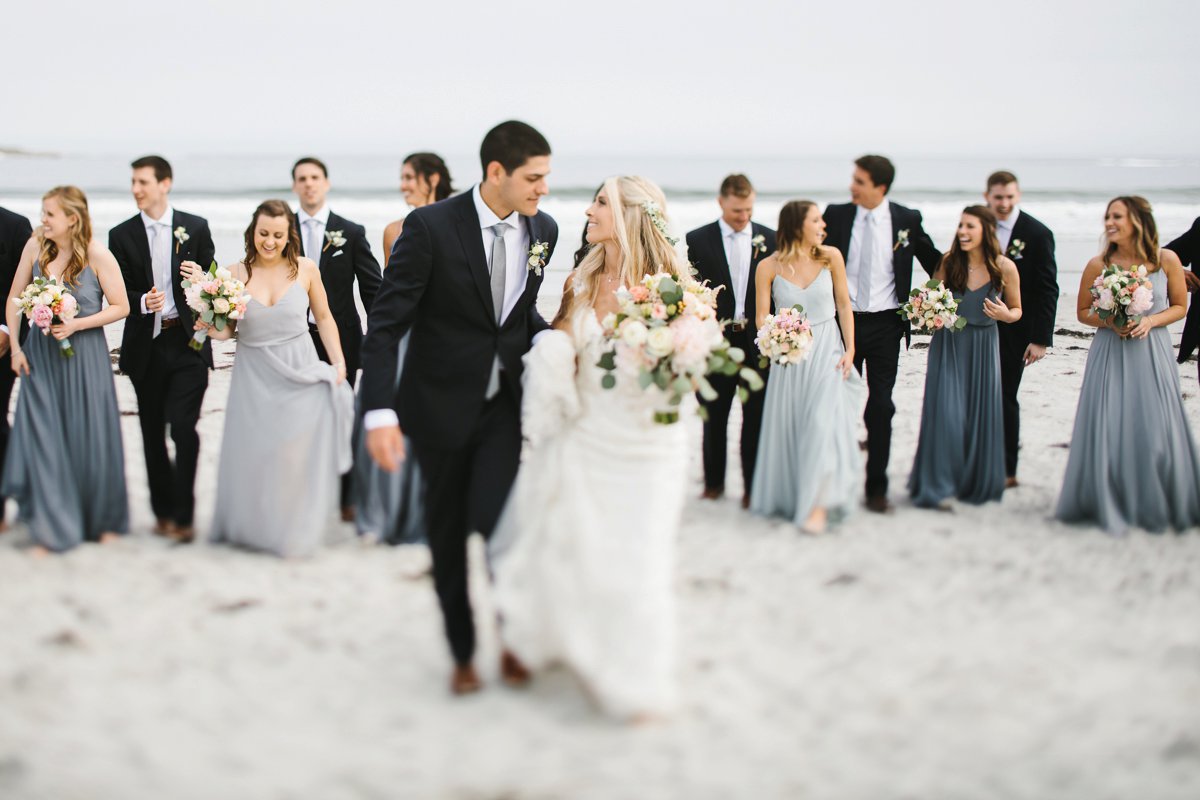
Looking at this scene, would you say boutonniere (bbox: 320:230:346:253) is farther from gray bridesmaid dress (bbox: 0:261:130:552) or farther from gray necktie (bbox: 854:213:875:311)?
gray necktie (bbox: 854:213:875:311)

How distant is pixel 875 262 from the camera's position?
6867 millimetres

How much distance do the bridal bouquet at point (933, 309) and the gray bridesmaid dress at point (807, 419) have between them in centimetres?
48

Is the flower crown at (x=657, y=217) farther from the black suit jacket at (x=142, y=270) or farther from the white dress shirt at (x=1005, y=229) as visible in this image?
the white dress shirt at (x=1005, y=229)

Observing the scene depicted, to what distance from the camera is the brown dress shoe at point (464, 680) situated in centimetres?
389

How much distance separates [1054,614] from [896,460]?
318 cm

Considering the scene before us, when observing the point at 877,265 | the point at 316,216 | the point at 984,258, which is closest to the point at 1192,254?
the point at 984,258

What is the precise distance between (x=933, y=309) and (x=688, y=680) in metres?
3.48

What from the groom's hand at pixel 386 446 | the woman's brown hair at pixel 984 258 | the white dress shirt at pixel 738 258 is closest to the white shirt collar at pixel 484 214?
the groom's hand at pixel 386 446

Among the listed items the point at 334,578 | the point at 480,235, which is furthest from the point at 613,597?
the point at 334,578

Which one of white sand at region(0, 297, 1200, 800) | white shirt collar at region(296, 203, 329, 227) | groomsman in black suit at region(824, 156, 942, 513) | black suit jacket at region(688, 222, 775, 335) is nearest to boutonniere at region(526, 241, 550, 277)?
white sand at region(0, 297, 1200, 800)

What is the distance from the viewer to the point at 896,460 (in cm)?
790

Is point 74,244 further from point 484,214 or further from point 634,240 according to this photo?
point 634,240

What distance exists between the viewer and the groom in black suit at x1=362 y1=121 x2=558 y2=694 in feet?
12.6

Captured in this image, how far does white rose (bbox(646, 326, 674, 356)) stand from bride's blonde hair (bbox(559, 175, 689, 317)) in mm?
630
